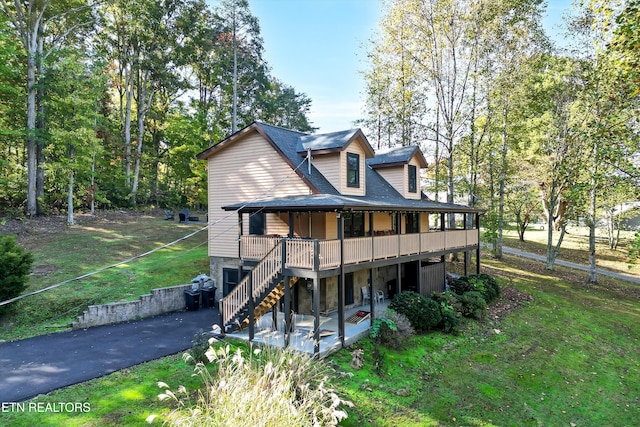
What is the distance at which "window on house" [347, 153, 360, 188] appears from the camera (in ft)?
52.4

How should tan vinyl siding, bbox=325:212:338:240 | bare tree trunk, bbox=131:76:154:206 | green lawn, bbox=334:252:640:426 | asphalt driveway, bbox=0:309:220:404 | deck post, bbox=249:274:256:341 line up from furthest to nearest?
bare tree trunk, bbox=131:76:154:206 < tan vinyl siding, bbox=325:212:338:240 < deck post, bbox=249:274:256:341 < green lawn, bbox=334:252:640:426 < asphalt driveway, bbox=0:309:220:404

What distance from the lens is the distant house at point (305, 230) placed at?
1168cm

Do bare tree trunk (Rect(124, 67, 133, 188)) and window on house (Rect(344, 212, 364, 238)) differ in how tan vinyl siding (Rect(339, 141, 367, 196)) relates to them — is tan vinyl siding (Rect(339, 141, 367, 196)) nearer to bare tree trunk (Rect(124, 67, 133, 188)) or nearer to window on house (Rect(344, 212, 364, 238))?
window on house (Rect(344, 212, 364, 238))

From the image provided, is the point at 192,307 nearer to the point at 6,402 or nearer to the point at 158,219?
the point at 6,402

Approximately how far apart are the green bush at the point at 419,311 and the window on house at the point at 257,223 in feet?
21.7

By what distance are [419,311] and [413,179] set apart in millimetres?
9376

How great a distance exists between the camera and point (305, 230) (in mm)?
14820

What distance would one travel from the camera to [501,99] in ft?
81.3

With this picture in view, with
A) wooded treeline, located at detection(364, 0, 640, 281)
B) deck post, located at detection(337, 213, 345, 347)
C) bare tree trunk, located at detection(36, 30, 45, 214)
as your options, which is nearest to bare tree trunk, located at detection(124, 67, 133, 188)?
bare tree trunk, located at detection(36, 30, 45, 214)

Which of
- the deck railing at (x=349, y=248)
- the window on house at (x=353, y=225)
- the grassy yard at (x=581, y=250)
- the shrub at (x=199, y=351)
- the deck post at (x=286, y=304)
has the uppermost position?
the window on house at (x=353, y=225)

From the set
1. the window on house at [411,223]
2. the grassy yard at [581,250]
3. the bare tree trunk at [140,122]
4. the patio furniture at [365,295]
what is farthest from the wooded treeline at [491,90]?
the bare tree trunk at [140,122]

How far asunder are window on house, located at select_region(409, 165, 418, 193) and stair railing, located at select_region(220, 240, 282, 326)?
11351mm

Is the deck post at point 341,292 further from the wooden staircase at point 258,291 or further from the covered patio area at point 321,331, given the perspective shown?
the wooden staircase at point 258,291

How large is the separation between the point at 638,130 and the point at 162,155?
39.0 meters
